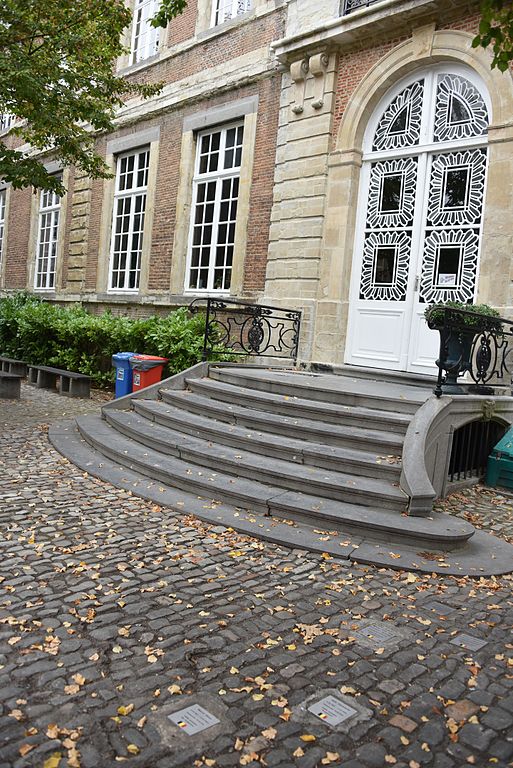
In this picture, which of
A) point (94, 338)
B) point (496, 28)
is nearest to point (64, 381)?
point (94, 338)

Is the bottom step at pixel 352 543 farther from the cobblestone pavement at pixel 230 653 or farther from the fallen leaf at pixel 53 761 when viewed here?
the fallen leaf at pixel 53 761

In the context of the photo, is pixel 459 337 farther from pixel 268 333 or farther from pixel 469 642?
pixel 268 333

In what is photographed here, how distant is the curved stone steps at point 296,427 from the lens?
5773 mm

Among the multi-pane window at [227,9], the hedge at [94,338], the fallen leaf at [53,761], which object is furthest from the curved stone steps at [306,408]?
the multi-pane window at [227,9]

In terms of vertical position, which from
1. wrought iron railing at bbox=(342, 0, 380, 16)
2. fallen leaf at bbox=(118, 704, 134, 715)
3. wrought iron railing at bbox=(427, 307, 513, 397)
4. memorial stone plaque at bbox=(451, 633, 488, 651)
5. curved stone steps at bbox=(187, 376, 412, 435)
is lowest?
fallen leaf at bbox=(118, 704, 134, 715)

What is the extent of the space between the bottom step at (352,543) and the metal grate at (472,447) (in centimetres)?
147

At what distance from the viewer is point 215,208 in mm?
11953

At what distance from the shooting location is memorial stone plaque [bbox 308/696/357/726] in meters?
2.47

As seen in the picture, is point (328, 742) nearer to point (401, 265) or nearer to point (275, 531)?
point (275, 531)

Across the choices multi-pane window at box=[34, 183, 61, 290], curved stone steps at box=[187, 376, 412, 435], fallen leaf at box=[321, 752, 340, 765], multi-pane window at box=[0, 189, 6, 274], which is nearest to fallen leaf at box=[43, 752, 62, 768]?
fallen leaf at box=[321, 752, 340, 765]

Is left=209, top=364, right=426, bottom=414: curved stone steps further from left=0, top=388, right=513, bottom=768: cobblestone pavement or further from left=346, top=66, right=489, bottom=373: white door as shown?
left=0, top=388, right=513, bottom=768: cobblestone pavement

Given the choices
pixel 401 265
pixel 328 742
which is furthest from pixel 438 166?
pixel 328 742

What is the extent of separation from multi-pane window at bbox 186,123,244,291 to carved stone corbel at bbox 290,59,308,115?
5.48 feet

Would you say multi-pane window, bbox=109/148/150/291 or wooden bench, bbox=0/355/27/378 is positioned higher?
multi-pane window, bbox=109/148/150/291
